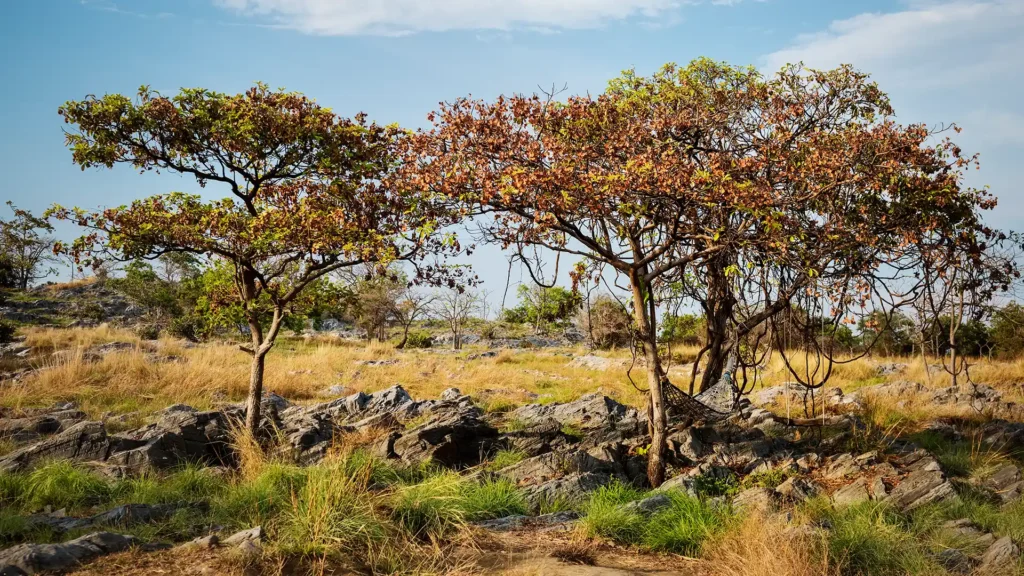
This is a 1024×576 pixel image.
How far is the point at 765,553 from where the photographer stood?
5.38 m

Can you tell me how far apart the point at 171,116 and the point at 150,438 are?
15.9ft

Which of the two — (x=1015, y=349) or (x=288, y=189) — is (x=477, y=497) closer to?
(x=288, y=189)

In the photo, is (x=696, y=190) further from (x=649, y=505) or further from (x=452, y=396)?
(x=452, y=396)

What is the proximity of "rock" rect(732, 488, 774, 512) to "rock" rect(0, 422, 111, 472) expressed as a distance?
871cm

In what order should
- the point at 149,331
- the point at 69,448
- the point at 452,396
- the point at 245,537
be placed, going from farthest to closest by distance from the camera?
the point at 149,331, the point at 452,396, the point at 69,448, the point at 245,537

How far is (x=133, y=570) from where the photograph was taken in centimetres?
521

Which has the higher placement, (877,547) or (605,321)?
(605,321)

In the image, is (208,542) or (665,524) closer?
(208,542)

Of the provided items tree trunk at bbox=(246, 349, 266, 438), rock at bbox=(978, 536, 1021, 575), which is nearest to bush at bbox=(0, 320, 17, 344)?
tree trunk at bbox=(246, 349, 266, 438)

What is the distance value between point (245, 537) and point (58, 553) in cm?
131

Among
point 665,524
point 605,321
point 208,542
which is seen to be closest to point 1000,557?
point 665,524

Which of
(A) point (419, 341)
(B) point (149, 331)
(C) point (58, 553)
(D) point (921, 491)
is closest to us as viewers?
(C) point (58, 553)

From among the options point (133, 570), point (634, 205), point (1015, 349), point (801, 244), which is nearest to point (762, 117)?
point (801, 244)

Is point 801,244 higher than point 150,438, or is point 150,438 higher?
point 801,244
